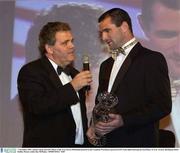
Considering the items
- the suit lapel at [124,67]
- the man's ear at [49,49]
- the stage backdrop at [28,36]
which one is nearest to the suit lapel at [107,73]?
the suit lapel at [124,67]

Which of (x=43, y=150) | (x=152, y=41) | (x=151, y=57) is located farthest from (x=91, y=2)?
(x=43, y=150)

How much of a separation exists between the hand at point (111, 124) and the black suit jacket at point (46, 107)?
0.70ft

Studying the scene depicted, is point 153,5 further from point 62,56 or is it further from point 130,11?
point 62,56

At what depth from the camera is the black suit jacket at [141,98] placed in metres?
2.37

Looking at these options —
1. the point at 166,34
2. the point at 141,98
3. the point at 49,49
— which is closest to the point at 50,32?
the point at 49,49

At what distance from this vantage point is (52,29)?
2.66 meters

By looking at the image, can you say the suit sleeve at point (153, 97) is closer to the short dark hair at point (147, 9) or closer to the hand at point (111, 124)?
the hand at point (111, 124)

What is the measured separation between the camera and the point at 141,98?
2.44m

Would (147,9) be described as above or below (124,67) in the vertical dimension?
above

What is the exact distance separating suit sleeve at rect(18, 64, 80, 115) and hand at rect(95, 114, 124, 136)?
0.21 metres

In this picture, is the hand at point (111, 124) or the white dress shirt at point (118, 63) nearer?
the hand at point (111, 124)

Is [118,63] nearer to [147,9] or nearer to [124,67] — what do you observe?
[124,67]

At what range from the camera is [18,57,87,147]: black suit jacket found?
2.44 m

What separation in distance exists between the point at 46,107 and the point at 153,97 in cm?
58
